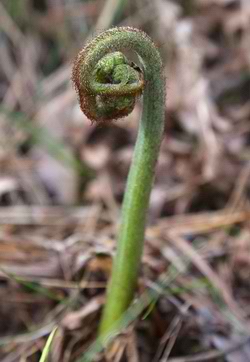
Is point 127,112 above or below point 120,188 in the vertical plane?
below

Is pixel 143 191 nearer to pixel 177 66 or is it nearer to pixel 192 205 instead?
pixel 192 205

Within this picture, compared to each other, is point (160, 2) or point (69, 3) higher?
point (69, 3)

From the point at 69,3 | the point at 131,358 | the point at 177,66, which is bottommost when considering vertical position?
the point at 131,358

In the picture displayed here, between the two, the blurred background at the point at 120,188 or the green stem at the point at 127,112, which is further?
the blurred background at the point at 120,188

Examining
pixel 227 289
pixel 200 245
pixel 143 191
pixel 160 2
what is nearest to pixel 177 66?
pixel 160 2

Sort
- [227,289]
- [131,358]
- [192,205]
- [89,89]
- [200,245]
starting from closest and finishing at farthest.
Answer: [89,89]
[131,358]
[227,289]
[200,245]
[192,205]
